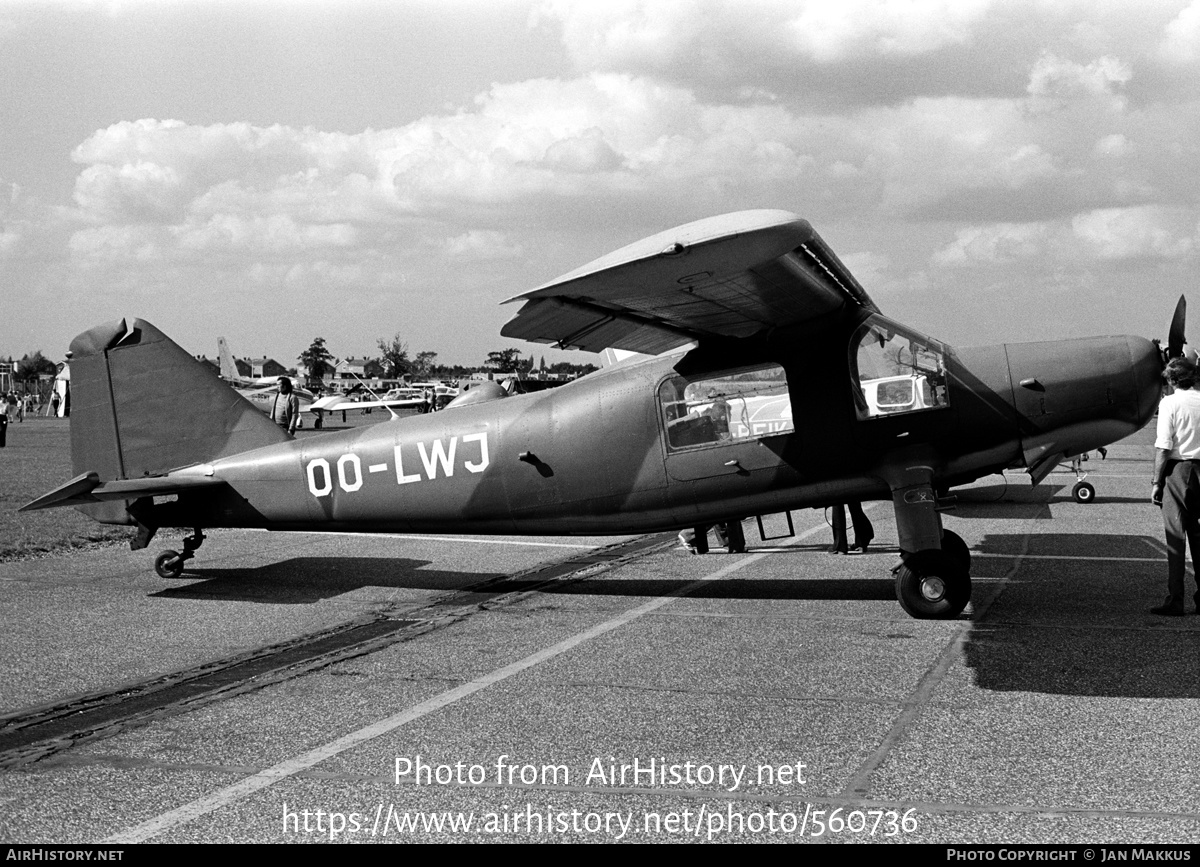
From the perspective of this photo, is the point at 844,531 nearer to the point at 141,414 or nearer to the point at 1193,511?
the point at 1193,511

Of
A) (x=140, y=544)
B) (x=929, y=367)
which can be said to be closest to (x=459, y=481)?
(x=140, y=544)

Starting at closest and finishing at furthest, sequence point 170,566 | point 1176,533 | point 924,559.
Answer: point 1176,533, point 924,559, point 170,566

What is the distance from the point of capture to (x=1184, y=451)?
24.3 feet

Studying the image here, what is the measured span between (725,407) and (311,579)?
4.23 meters

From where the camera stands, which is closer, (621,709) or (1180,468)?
(621,709)

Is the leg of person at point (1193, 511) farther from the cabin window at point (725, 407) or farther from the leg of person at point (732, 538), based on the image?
the leg of person at point (732, 538)

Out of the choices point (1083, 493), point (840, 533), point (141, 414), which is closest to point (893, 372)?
point (840, 533)

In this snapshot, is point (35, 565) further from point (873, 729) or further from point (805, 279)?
point (873, 729)

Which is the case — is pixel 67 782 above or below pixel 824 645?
above

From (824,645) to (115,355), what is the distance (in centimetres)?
702

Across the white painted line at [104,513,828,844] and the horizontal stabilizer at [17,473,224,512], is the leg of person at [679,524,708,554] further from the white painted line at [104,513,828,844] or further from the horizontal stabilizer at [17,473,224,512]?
the horizontal stabilizer at [17,473,224,512]

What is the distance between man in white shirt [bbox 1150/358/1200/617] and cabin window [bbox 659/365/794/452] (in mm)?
2676

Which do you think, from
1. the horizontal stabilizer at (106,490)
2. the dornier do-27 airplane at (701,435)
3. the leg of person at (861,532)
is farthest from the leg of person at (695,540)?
the horizontal stabilizer at (106,490)

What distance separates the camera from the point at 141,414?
31.9 feet
